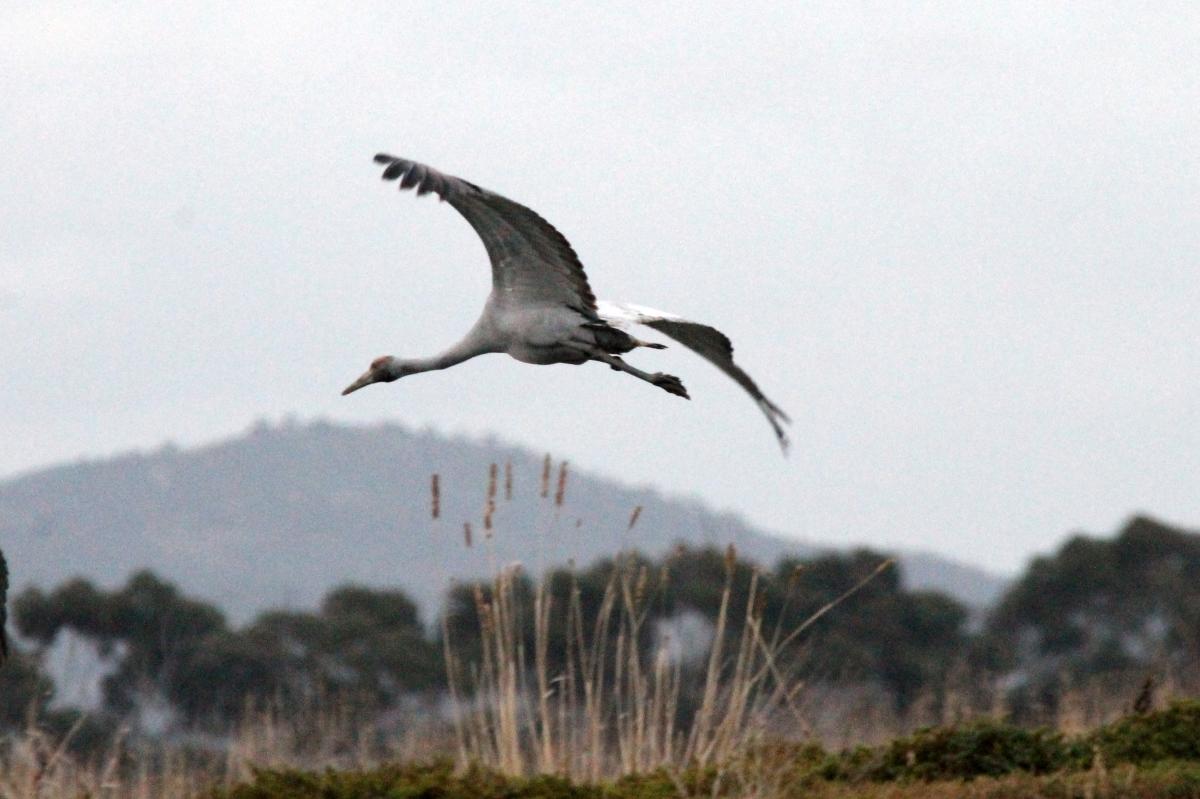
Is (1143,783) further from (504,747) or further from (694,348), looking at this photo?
(694,348)

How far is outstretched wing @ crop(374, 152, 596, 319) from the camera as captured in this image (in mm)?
8125

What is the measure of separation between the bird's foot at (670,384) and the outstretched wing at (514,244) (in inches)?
22.7

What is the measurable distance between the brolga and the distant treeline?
2083 cm

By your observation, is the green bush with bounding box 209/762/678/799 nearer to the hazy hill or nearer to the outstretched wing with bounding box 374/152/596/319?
the outstretched wing with bounding box 374/152/596/319

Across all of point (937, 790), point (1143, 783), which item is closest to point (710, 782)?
point (937, 790)

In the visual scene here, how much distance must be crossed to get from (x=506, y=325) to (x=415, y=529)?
500 ft

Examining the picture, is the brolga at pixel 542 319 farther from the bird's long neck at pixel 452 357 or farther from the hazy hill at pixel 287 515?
the hazy hill at pixel 287 515

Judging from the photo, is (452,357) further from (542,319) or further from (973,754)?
(973,754)

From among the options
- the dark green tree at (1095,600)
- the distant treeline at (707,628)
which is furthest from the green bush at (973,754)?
the dark green tree at (1095,600)

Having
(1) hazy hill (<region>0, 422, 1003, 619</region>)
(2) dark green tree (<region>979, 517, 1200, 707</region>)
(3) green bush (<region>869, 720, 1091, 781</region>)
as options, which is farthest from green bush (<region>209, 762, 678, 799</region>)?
(1) hazy hill (<region>0, 422, 1003, 619</region>)

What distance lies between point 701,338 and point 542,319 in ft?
3.76

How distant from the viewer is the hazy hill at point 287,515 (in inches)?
5861

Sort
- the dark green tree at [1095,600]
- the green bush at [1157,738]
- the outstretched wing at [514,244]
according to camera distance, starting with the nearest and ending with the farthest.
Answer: the outstretched wing at [514,244] < the green bush at [1157,738] < the dark green tree at [1095,600]

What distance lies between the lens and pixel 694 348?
10.9m
